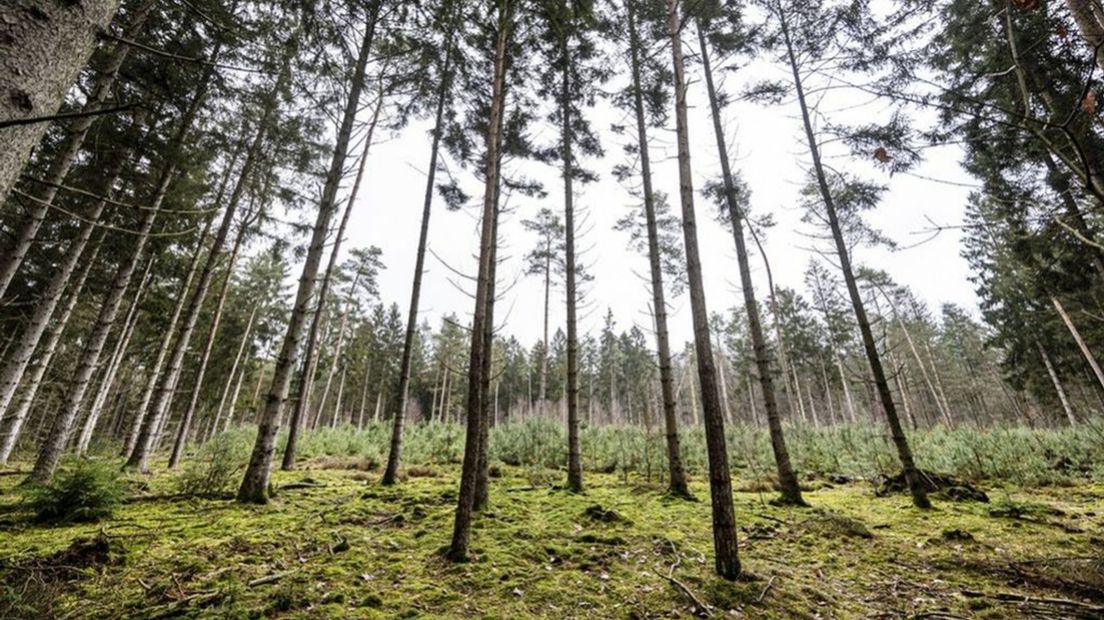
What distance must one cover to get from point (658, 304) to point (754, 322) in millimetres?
2003

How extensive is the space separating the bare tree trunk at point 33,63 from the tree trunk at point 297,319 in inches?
215

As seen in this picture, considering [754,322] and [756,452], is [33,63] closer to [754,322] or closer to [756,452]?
[754,322]

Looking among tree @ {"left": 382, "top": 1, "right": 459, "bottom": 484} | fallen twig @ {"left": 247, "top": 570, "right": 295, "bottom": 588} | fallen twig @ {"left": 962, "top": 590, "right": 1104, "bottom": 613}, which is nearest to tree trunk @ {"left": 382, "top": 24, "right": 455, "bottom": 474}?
tree @ {"left": 382, "top": 1, "right": 459, "bottom": 484}

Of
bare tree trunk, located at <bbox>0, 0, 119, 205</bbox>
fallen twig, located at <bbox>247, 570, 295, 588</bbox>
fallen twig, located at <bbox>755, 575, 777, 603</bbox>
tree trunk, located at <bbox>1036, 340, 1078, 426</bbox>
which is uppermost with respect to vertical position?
tree trunk, located at <bbox>1036, 340, 1078, 426</bbox>

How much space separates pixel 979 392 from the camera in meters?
38.2

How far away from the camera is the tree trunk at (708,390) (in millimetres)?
4242

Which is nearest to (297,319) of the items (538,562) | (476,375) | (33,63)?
(476,375)

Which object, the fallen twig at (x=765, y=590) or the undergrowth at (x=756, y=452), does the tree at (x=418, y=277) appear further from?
the fallen twig at (x=765, y=590)

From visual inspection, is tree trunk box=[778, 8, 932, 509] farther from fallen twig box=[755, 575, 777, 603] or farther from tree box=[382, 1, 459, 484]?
tree box=[382, 1, 459, 484]

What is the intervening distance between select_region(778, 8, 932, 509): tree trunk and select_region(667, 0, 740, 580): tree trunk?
504cm

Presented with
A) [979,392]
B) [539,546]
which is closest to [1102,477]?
[539,546]

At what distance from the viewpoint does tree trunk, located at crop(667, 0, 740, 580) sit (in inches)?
167

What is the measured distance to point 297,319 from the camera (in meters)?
6.99

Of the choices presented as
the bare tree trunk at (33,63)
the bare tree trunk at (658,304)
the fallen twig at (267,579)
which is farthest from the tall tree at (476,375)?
the bare tree trunk at (658,304)
